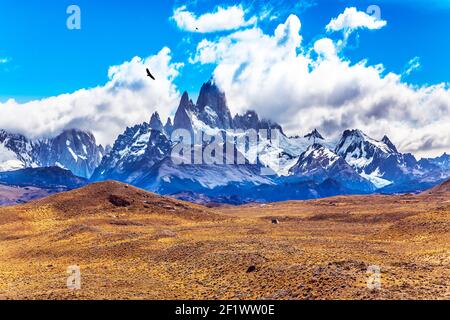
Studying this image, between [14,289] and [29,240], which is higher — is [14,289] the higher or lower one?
the lower one

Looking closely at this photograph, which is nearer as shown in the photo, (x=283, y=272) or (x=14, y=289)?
(x=283, y=272)

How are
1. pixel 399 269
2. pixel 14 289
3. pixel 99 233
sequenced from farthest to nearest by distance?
pixel 99 233
pixel 14 289
pixel 399 269

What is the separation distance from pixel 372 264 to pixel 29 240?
6985 centimetres

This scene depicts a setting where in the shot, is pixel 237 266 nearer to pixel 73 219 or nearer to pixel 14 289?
pixel 14 289

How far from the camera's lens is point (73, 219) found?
4710 inches

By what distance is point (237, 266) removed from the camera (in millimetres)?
53438
